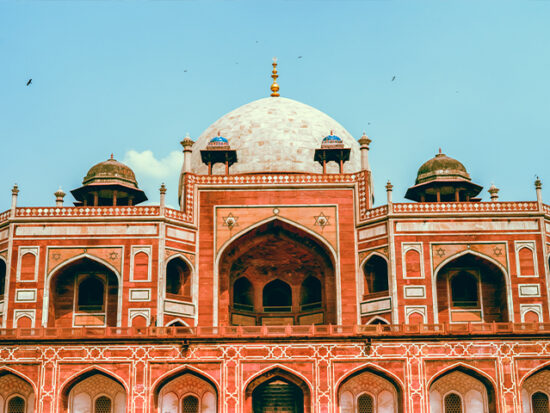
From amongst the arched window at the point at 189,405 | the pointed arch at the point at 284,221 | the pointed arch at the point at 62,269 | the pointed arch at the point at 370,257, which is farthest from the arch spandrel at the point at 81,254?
the pointed arch at the point at 370,257

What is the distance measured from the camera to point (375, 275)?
3134cm

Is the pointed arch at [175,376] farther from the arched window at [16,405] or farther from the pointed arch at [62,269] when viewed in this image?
the pointed arch at [62,269]

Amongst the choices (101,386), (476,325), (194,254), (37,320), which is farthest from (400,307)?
(37,320)

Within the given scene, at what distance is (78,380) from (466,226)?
13337mm

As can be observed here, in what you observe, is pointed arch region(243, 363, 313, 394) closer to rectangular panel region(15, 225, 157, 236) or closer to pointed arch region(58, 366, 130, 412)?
pointed arch region(58, 366, 130, 412)

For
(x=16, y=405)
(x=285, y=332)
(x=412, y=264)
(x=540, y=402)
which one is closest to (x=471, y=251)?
(x=412, y=264)

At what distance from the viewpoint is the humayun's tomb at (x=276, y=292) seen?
1038 inches

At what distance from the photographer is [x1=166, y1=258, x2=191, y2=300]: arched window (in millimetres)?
31141

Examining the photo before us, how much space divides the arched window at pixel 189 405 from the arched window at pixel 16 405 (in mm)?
4530

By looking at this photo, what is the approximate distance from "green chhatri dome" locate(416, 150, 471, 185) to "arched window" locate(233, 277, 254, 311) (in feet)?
23.9

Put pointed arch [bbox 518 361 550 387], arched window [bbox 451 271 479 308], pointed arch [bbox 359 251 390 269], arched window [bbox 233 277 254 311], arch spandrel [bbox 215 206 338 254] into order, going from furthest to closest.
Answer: arched window [bbox 233 277 254 311]
arch spandrel [bbox 215 206 338 254]
arched window [bbox 451 271 479 308]
pointed arch [bbox 359 251 390 269]
pointed arch [bbox 518 361 550 387]

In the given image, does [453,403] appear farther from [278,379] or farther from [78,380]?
[78,380]

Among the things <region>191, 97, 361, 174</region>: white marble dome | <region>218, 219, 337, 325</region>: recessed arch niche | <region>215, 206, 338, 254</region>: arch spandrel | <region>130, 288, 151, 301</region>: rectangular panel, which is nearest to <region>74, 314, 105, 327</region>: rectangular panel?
<region>130, 288, 151, 301</region>: rectangular panel

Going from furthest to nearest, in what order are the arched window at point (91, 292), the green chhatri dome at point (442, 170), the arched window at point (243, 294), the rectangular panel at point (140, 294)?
the green chhatri dome at point (442, 170) → the arched window at point (243, 294) → the arched window at point (91, 292) → the rectangular panel at point (140, 294)
